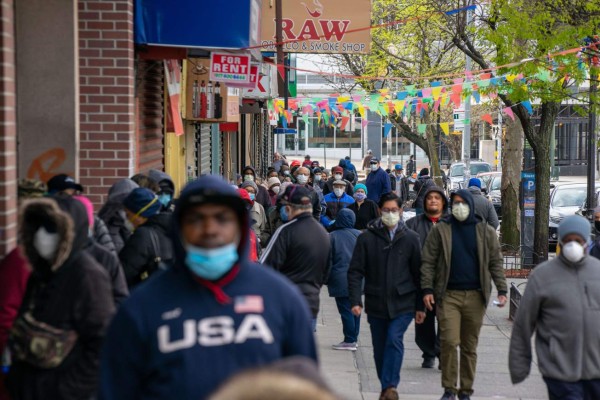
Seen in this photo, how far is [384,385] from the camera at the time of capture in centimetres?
903

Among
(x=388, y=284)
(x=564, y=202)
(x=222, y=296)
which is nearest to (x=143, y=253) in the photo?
(x=388, y=284)

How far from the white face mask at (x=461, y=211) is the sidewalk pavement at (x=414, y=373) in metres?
1.63

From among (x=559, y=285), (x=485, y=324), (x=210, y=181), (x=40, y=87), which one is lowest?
(x=485, y=324)

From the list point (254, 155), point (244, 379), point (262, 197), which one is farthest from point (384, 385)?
point (254, 155)

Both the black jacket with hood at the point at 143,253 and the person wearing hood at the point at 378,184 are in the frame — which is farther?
the person wearing hood at the point at 378,184

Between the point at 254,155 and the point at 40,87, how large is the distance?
28995 millimetres

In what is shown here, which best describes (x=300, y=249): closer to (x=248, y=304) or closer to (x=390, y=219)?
(x=390, y=219)

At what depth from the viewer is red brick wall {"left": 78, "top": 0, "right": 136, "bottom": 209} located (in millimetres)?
9445

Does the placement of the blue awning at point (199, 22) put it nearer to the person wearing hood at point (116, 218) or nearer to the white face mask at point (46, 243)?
the person wearing hood at point (116, 218)

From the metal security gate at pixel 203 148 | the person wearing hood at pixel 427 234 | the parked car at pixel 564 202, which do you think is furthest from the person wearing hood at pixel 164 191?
the parked car at pixel 564 202

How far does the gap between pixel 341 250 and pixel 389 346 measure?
7.75 feet

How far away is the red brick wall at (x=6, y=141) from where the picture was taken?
22.6ft

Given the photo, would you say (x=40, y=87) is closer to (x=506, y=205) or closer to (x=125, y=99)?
(x=125, y=99)

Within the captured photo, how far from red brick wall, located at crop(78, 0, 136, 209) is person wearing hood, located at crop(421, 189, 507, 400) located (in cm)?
281
